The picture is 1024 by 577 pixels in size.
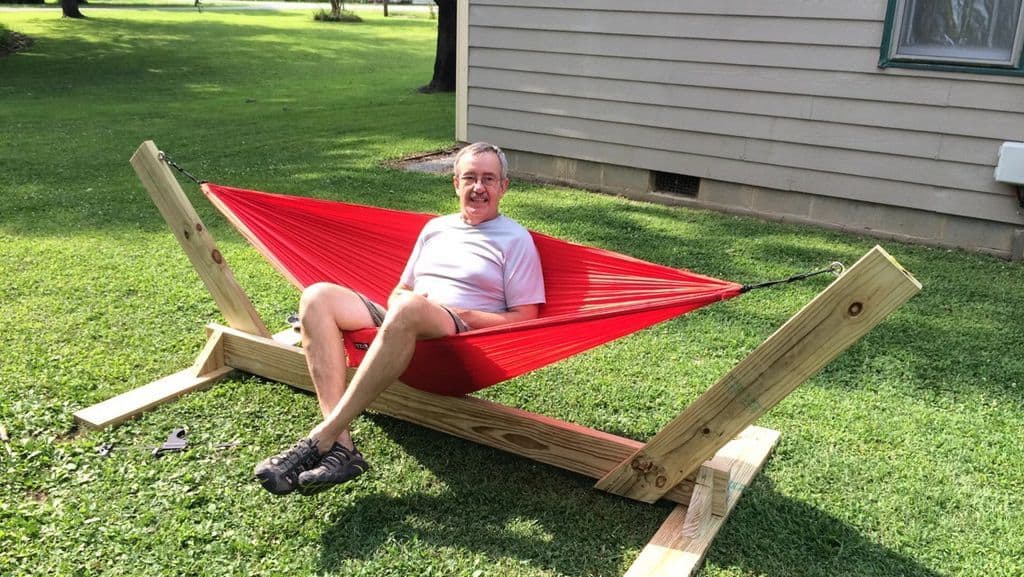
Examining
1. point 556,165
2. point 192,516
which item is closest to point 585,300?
point 192,516

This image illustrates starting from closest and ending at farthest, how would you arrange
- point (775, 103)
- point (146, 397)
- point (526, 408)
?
point (146, 397) → point (526, 408) → point (775, 103)

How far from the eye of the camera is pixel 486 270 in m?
2.62

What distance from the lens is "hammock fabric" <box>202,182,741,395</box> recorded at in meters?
2.19

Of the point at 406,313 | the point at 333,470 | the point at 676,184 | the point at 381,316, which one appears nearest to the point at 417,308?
the point at 406,313

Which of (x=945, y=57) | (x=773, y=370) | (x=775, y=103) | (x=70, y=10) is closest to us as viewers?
(x=773, y=370)

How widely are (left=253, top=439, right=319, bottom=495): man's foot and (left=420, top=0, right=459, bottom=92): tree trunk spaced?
10315 millimetres

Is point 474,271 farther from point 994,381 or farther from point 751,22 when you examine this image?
point 751,22

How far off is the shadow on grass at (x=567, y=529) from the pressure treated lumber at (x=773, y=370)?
0.16 meters

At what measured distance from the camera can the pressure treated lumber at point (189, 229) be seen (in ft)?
9.56

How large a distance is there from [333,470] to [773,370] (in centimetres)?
→ 121

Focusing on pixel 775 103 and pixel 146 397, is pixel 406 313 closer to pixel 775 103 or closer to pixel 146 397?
pixel 146 397

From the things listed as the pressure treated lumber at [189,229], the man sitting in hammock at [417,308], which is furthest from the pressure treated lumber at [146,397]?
the man sitting in hammock at [417,308]

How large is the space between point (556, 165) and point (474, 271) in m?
4.31

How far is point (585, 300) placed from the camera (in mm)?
2670
